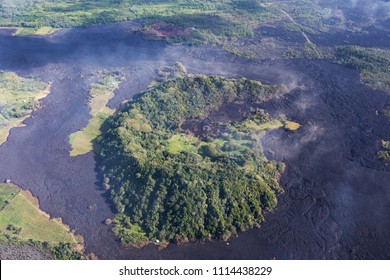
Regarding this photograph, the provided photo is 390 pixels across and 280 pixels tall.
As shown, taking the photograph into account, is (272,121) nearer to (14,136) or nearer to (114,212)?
→ (114,212)

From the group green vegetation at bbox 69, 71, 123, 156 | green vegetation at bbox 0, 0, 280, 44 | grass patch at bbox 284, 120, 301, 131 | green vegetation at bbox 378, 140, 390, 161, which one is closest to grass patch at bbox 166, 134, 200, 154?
green vegetation at bbox 69, 71, 123, 156

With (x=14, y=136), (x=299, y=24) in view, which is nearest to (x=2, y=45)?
(x=14, y=136)

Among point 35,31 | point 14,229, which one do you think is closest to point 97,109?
point 14,229

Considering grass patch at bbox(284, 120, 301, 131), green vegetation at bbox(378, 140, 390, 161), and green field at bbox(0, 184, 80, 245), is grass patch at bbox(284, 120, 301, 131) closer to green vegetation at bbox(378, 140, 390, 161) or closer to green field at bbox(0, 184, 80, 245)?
green vegetation at bbox(378, 140, 390, 161)

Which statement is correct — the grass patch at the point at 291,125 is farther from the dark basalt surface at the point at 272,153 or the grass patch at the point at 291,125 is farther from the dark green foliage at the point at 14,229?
the dark green foliage at the point at 14,229

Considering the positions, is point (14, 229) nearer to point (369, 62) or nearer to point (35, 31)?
point (35, 31)

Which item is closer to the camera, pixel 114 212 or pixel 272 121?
pixel 114 212

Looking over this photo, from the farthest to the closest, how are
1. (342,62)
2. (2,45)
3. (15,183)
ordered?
(2,45) → (342,62) → (15,183)
